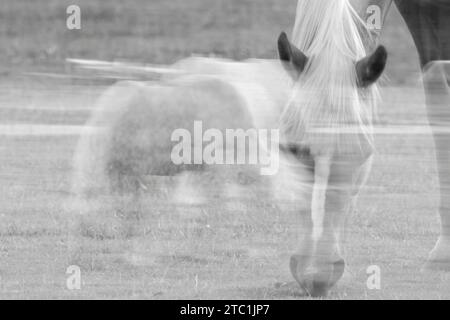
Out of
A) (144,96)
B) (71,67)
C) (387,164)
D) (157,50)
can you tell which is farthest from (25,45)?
(387,164)

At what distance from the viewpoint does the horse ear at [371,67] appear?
3.12 metres

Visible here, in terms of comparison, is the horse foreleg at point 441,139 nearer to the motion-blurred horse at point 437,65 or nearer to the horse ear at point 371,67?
the motion-blurred horse at point 437,65

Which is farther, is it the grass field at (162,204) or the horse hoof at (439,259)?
the horse hoof at (439,259)

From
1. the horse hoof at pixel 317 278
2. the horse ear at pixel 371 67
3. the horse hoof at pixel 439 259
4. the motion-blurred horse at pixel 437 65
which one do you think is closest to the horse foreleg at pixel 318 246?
the horse hoof at pixel 317 278

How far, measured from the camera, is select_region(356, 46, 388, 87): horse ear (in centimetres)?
312

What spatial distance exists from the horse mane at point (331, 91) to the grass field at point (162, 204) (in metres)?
0.48

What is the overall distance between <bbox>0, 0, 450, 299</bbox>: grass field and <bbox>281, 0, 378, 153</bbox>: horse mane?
482 millimetres

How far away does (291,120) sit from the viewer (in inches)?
121

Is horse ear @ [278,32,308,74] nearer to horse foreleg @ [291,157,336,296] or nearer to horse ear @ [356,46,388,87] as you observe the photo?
horse ear @ [356,46,388,87]

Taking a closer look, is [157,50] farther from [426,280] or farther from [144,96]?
[426,280]

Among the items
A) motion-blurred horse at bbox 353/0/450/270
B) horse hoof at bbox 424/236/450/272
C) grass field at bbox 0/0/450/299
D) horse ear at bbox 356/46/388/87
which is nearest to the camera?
horse ear at bbox 356/46/388/87

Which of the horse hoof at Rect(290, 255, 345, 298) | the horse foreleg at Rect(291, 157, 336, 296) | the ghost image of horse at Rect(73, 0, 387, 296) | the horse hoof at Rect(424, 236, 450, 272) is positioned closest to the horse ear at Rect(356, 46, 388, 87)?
the ghost image of horse at Rect(73, 0, 387, 296)

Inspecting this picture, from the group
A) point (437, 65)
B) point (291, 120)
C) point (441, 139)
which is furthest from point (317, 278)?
point (437, 65)

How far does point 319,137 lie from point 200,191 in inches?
35.9
